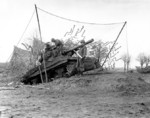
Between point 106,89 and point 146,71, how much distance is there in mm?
16404

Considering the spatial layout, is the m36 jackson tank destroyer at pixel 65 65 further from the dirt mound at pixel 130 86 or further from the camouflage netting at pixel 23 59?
the camouflage netting at pixel 23 59

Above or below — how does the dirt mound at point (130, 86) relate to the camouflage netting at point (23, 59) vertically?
below

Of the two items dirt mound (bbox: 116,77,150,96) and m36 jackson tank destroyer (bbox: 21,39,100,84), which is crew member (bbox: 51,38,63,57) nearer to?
m36 jackson tank destroyer (bbox: 21,39,100,84)

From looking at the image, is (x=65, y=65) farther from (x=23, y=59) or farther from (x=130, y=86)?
(x=23, y=59)

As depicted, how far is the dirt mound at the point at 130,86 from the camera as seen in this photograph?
1167 cm

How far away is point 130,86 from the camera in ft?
40.8

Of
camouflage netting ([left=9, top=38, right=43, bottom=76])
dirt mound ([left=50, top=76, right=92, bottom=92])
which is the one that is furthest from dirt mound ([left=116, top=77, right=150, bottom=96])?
camouflage netting ([left=9, top=38, right=43, bottom=76])

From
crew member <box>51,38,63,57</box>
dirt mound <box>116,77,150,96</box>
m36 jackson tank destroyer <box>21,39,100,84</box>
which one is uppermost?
crew member <box>51,38,63,57</box>

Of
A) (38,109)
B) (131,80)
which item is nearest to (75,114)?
(38,109)

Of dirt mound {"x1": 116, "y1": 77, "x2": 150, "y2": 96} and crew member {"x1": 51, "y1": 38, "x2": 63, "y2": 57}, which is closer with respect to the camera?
dirt mound {"x1": 116, "y1": 77, "x2": 150, "y2": 96}

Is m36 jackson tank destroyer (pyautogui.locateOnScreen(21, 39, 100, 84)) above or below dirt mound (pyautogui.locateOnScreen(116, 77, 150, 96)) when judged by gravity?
above

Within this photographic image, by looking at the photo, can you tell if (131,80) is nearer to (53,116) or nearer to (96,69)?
(96,69)

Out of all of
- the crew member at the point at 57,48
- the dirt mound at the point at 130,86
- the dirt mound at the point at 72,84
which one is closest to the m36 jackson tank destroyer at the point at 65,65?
the crew member at the point at 57,48

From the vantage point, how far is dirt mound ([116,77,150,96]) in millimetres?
11666
